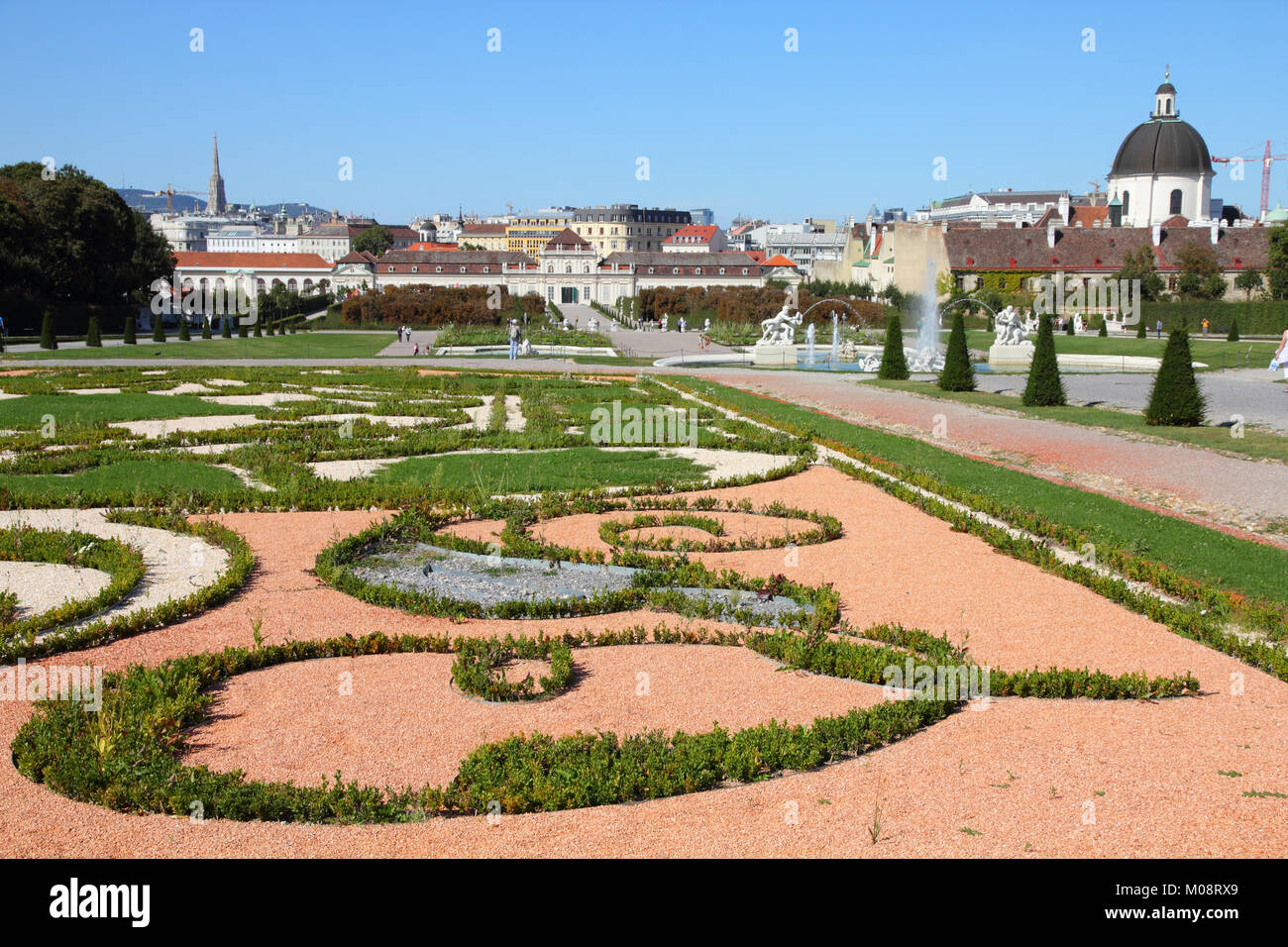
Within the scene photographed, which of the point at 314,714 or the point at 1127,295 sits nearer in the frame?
the point at 314,714

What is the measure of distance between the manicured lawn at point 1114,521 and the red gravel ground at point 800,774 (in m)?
1.26

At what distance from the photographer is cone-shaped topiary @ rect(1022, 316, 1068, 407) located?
21109 mm

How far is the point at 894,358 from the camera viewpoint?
27906 mm

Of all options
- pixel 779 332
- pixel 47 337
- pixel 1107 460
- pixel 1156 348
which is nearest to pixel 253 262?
pixel 47 337

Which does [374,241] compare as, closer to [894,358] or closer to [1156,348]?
[1156,348]

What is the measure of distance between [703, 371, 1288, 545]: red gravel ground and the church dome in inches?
2838

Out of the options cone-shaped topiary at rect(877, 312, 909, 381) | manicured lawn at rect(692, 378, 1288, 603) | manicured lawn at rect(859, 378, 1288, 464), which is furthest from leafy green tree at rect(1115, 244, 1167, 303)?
manicured lawn at rect(692, 378, 1288, 603)

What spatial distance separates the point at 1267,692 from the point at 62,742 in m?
6.70

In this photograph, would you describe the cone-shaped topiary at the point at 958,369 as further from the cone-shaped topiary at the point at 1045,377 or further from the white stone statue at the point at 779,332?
the white stone statue at the point at 779,332

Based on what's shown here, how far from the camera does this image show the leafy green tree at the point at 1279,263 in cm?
5238

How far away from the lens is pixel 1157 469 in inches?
539

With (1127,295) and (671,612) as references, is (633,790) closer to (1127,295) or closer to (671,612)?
(671,612)

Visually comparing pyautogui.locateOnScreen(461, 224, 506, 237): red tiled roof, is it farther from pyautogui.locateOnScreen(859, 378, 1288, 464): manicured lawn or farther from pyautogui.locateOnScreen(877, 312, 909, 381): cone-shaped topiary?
pyautogui.locateOnScreen(859, 378, 1288, 464): manicured lawn
